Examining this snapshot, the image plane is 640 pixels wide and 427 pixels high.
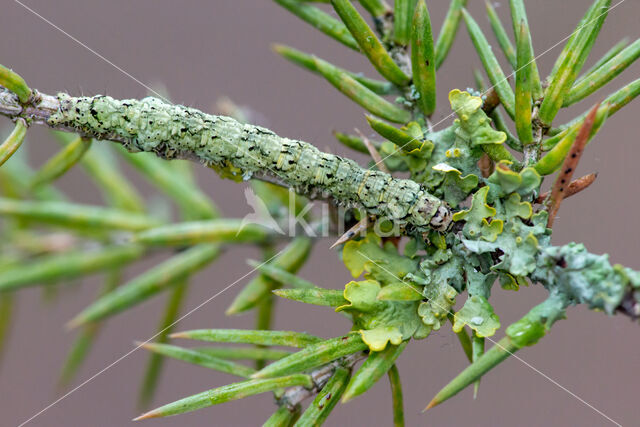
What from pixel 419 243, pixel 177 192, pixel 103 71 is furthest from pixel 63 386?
pixel 103 71

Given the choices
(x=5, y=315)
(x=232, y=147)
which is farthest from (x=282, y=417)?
(x=5, y=315)

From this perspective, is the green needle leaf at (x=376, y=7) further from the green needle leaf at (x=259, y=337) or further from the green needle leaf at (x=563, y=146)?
the green needle leaf at (x=259, y=337)

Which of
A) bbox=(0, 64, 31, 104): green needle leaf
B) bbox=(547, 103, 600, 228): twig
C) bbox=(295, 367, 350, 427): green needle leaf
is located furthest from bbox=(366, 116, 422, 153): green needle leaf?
bbox=(0, 64, 31, 104): green needle leaf

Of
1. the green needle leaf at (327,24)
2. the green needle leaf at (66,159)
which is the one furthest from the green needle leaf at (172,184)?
the green needle leaf at (327,24)

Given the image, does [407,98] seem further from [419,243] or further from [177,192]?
[177,192]

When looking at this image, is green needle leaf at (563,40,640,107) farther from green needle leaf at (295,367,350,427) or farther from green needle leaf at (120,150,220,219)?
green needle leaf at (120,150,220,219)

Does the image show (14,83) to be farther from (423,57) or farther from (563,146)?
(563,146)
